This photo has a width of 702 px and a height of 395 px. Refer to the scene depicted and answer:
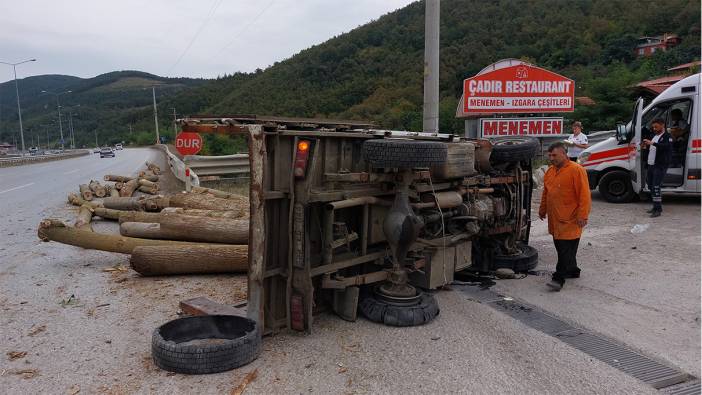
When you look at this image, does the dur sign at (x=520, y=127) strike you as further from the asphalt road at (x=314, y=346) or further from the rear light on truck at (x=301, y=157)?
the rear light on truck at (x=301, y=157)

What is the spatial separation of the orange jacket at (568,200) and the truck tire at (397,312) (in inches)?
84.6

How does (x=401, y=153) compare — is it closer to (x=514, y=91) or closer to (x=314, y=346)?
(x=314, y=346)

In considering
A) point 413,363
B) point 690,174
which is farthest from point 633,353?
point 690,174

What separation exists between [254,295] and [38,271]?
166 inches

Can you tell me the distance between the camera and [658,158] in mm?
9984

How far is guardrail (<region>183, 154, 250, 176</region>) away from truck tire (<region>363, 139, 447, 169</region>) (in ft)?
40.9

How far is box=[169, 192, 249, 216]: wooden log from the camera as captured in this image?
9396 mm

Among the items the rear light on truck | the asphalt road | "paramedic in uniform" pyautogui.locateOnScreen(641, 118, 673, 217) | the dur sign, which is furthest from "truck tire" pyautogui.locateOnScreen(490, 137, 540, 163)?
the dur sign

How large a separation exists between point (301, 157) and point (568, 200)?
338 centimetres

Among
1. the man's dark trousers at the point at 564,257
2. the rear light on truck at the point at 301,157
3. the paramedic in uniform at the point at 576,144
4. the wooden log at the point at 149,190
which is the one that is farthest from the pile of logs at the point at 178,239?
the paramedic in uniform at the point at 576,144

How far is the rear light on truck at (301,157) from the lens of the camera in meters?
4.28

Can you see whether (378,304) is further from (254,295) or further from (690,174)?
(690,174)

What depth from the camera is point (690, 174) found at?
10.5 m

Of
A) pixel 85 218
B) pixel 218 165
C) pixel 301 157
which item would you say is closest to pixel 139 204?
pixel 85 218
